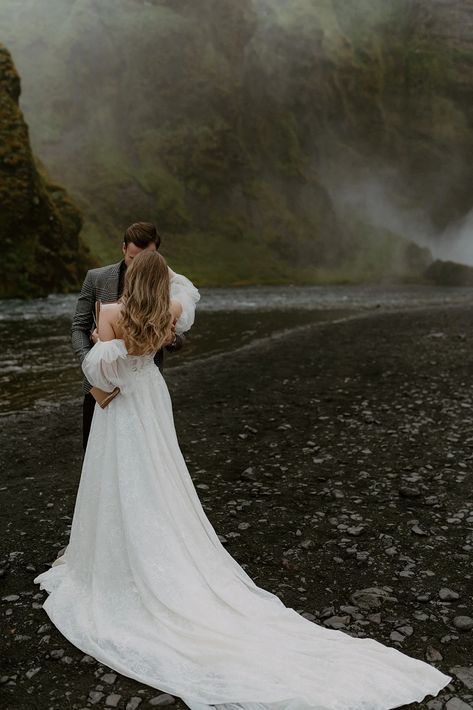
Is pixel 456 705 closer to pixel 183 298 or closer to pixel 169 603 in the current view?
pixel 169 603

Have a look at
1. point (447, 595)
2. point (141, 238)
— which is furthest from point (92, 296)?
point (447, 595)

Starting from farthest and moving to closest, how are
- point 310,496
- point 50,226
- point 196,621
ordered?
point 50,226 < point 310,496 < point 196,621

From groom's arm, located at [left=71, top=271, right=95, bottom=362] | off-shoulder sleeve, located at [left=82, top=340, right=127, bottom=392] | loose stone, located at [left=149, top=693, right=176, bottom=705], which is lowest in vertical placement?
loose stone, located at [left=149, top=693, right=176, bottom=705]

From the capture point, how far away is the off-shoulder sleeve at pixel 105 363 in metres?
6.78

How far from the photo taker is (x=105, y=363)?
22.3 feet

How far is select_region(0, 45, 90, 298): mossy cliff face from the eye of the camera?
7025 centimetres

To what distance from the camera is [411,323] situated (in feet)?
130

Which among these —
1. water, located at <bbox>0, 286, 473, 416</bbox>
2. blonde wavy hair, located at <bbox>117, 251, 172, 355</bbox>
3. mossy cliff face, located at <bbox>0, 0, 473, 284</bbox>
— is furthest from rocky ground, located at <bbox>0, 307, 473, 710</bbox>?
mossy cliff face, located at <bbox>0, 0, 473, 284</bbox>

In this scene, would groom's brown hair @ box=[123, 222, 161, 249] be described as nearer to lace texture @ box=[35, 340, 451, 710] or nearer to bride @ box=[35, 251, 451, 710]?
bride @ box=[35, 251, 451, 710]

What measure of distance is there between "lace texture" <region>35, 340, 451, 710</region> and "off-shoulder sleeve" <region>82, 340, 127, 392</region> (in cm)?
1

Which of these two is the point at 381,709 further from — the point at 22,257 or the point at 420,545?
the point at 22,257

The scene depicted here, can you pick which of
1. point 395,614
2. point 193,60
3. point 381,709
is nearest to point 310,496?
point 395,614

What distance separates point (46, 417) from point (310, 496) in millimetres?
9520

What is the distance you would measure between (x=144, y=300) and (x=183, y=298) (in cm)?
106
